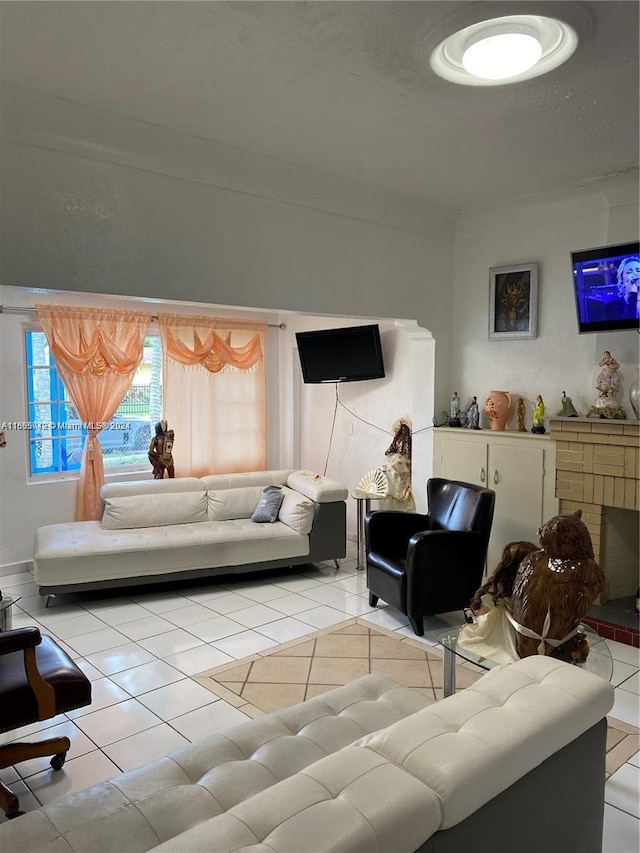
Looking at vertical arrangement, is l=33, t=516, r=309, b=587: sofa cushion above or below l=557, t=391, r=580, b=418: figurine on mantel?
below

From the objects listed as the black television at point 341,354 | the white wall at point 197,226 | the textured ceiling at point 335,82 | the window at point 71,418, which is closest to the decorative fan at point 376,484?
the black television at point 341,354

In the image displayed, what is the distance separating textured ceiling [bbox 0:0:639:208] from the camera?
1885 millimetres

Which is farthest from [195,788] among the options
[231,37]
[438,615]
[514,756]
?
[438,615]

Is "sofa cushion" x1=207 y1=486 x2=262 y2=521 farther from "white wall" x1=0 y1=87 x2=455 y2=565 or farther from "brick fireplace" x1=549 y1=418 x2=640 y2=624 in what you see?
"brick fireplace" x1=549 y1=418 x2=640 y2=624

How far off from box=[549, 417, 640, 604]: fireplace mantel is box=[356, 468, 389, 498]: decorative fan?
1.55 meters

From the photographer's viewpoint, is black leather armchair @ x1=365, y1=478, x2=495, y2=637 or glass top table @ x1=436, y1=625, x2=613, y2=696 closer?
glass top table @ x1=436, y1=625, x2=613, y2=696

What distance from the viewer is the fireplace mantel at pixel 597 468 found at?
364 cm

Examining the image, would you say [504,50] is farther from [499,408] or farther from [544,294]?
[499,408]

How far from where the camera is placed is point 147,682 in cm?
334

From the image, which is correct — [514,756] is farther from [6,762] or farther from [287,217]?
[287,217]

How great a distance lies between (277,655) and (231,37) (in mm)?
3070

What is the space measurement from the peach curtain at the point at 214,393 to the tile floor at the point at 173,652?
1.61 metres

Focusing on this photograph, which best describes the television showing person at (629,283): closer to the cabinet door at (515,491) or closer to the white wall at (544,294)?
the white wall at (544,294)

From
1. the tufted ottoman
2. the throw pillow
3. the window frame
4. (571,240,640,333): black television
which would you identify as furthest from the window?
the tufted ottoman
